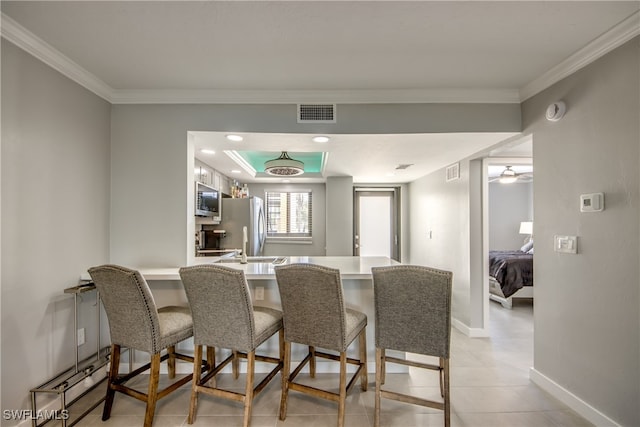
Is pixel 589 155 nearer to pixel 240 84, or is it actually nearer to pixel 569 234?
pixel 569 234

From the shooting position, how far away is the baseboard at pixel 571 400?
1787 mm

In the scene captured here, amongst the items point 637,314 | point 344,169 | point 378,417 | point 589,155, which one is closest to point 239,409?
point 378,417

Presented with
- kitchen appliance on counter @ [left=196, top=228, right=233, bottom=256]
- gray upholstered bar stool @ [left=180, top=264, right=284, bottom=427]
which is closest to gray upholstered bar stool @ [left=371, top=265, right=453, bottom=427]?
gray upholstered bar stool @ [left=180, top=264, right=284, bottom=427]

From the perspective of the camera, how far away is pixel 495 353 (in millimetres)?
2920

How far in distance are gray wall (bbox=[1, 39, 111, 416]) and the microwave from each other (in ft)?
3.79

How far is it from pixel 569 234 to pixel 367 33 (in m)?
1.91

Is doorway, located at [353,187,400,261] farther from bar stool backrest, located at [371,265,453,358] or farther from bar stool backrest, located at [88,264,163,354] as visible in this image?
bar stool backrest, located at [88,264,163,354]

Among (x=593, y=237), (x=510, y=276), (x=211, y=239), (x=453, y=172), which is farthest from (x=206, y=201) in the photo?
(x=510, y=276)

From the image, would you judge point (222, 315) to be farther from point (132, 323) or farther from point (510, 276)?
point (510, 276)

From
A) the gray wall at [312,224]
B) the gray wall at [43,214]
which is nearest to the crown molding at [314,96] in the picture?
the gray wall at [43,214]

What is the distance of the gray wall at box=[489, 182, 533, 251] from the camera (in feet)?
22.5

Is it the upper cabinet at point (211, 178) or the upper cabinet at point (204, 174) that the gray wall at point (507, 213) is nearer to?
the upper cabinet at point (211, 178)

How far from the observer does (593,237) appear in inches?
72.9

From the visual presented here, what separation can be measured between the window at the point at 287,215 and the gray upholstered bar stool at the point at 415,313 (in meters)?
4.41
